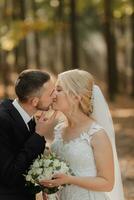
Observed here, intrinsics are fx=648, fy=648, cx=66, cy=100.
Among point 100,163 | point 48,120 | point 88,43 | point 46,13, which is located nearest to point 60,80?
point 48,120

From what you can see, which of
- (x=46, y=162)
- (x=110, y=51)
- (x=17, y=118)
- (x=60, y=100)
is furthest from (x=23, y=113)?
(x=110, y=51)

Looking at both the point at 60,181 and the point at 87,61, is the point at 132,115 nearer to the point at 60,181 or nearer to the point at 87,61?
the point at 60,181

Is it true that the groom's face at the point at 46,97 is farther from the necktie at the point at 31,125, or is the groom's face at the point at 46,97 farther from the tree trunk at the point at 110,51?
the tree trunk at the point at 110,51

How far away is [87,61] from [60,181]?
36193mm

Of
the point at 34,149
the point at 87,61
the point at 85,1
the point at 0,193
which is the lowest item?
the point at 87,61

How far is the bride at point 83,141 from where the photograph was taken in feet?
14.8

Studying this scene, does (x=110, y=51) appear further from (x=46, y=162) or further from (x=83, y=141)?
(x=46, y=162)

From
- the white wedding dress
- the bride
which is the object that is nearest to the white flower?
the bride

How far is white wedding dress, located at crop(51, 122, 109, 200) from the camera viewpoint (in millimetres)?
4617

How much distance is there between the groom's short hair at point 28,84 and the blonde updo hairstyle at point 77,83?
15 cm

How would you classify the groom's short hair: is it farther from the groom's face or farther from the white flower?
the white flower

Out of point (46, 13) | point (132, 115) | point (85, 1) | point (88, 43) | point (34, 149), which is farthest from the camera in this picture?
point (88, 43)

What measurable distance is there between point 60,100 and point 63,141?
36cm

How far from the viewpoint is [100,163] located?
14.8ft
